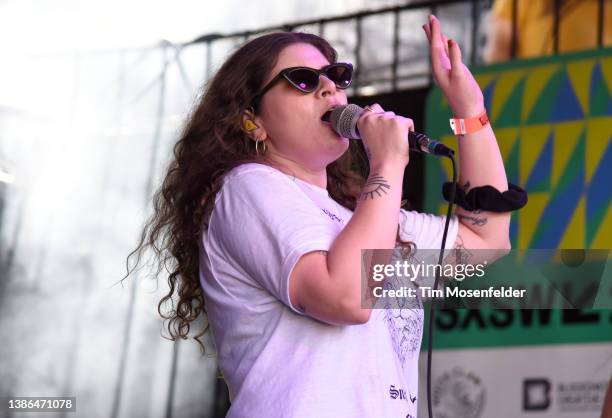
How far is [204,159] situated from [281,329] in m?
0.38

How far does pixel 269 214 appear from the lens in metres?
1.55

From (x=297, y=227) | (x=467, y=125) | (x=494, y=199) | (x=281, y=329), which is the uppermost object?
(x=467, y=125)

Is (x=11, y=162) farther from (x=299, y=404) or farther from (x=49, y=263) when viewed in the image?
(x=299, y=404)

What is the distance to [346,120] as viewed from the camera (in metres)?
1.66

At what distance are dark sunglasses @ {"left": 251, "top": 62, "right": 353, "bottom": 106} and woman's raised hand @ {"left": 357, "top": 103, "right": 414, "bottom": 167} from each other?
0.19 meters

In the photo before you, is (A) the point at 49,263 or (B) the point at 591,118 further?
(A) the point at 49,263

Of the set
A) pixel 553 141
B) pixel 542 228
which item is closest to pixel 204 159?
pixel 542 228

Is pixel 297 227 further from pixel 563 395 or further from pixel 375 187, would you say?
pixel 563 395

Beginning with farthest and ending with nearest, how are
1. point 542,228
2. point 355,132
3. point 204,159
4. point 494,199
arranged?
point 542,228 < point 494,199 < point 204,159 < point 355,132

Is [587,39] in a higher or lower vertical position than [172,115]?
higher

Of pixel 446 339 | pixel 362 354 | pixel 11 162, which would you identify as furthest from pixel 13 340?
pixel 362 354

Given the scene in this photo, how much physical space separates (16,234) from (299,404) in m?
2.75

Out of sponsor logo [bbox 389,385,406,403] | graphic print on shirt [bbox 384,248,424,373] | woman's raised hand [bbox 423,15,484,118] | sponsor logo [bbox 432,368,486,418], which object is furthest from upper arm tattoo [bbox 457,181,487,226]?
sponsor logo [bbox 432,368,486,418]

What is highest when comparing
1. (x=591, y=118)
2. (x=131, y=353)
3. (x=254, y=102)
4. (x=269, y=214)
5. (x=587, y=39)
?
(x=587, y=39)
